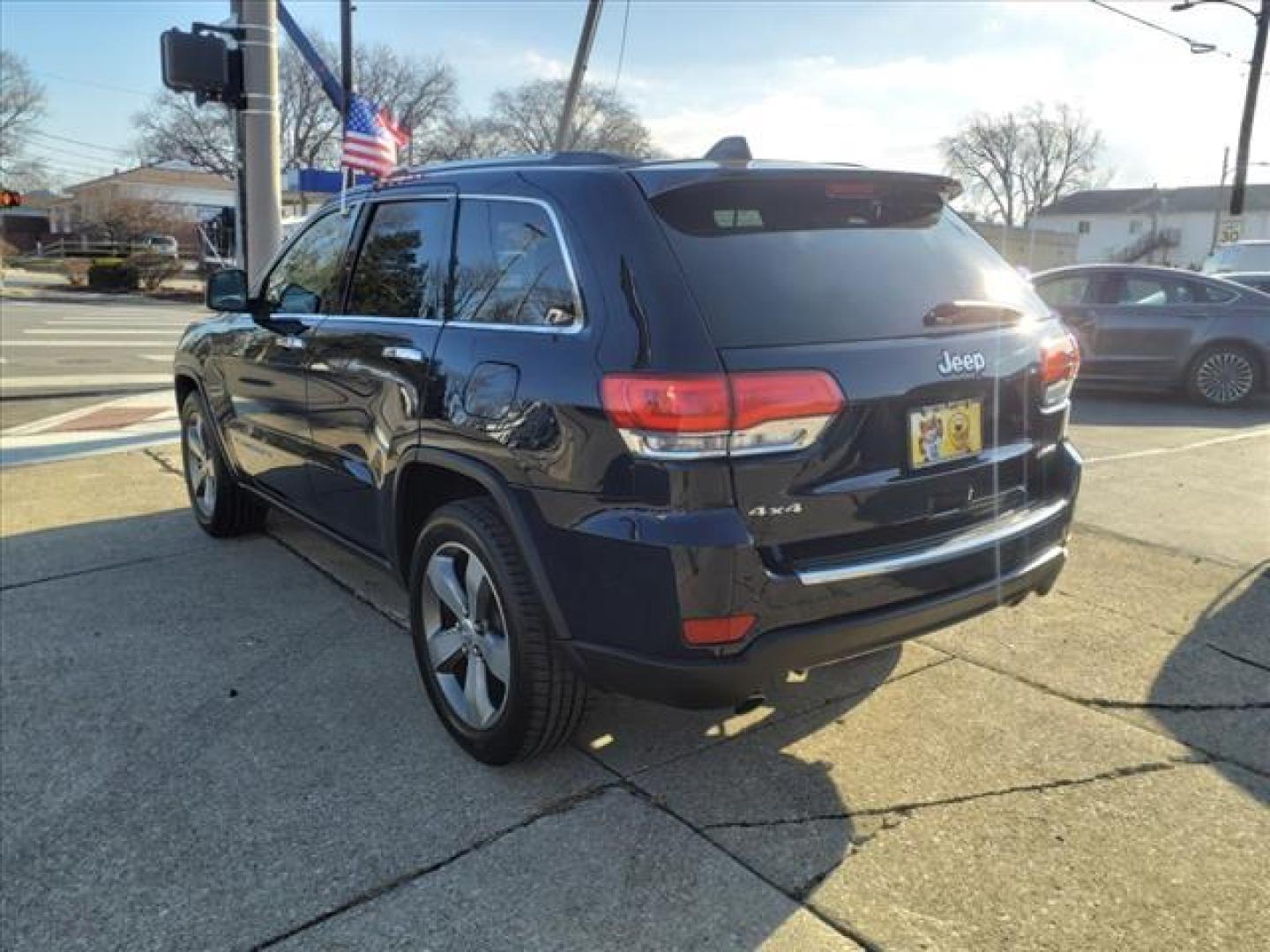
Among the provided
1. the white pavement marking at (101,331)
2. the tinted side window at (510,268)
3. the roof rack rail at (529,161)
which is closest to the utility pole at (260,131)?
the roof rack rail at (529,161)

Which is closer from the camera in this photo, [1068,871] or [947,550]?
[1068,871]

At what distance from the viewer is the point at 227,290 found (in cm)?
489

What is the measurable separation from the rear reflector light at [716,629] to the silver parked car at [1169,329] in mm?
8977

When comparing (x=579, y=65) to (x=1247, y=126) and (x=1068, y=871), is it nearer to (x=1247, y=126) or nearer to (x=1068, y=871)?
(x=1068, y=871)

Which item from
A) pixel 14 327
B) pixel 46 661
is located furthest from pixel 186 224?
pixel 46 661

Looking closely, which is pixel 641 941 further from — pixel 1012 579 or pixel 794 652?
pixel 1012 579

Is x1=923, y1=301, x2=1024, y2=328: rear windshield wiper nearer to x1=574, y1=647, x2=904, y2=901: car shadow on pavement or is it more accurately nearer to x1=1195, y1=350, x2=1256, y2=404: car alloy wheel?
x1=574, y1=647, x2=904, y2=901: car shadow on pavement

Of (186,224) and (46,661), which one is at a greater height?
(186,224)

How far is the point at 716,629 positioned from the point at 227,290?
3.51 m

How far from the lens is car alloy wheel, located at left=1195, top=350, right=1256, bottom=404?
33.3ft

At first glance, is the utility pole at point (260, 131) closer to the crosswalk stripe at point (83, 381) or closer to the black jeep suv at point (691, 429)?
the crosswalk stripe at point (83, 381)

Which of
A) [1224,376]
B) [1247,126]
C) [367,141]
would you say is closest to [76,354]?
[367,141]

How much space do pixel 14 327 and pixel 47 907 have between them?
63.7ft

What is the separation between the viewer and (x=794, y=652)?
2541 mm
